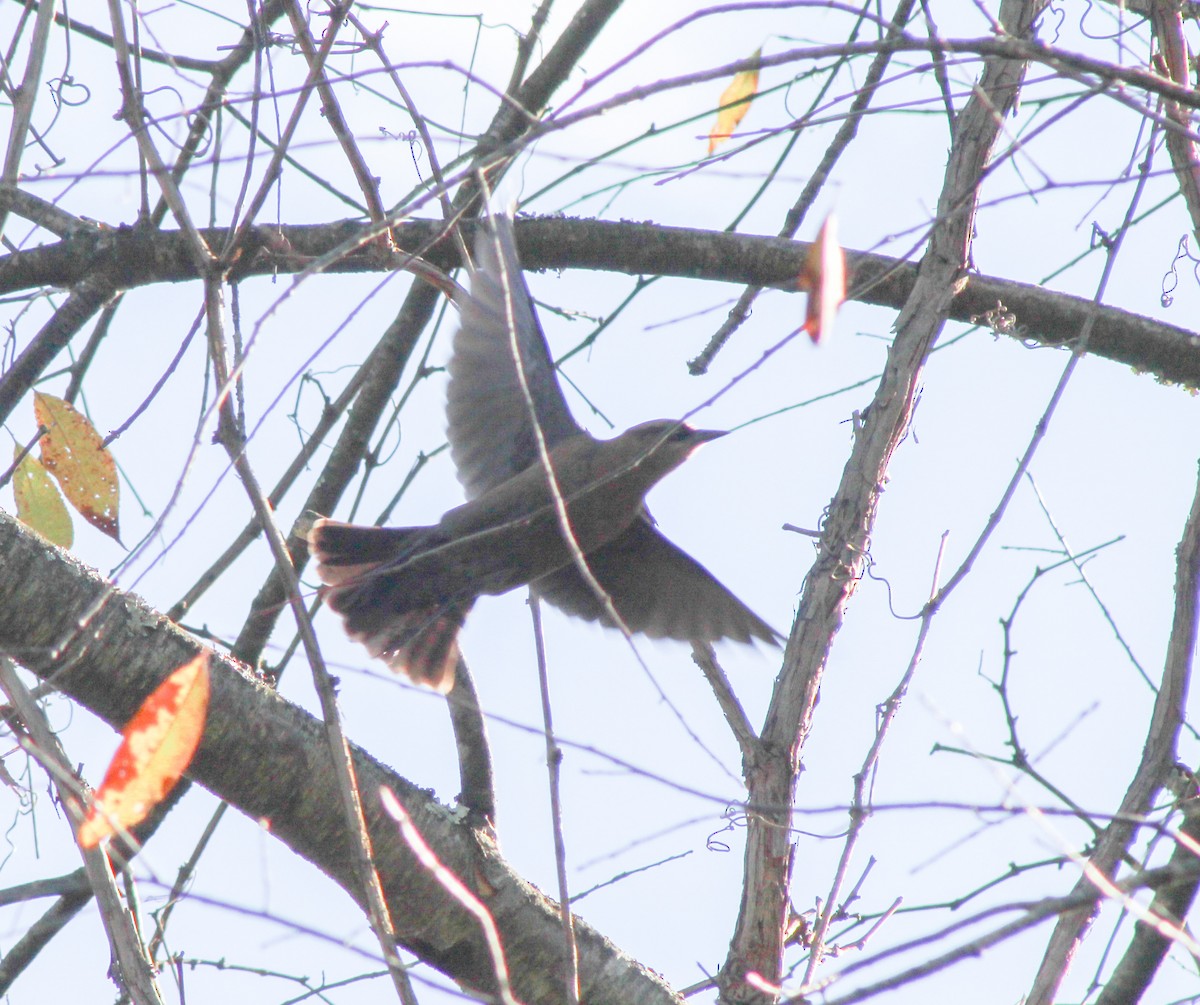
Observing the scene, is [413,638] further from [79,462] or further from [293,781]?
[293,781]

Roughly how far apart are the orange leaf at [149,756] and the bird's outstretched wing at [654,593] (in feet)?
9.17

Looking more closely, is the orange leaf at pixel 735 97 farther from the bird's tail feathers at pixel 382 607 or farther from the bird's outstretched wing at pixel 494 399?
the bird's tail feathers at pixel 382 607

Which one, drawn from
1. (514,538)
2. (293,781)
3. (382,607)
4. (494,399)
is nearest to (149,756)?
(293,781)

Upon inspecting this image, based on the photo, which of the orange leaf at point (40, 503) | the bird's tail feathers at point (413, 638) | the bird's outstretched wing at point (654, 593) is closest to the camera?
the orange leaf at point (40, 503)

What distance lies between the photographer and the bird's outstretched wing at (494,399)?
4.61 metres

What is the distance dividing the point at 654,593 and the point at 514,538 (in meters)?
0.63

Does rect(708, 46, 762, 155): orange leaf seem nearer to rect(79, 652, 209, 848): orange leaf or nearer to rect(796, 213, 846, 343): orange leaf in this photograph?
rect(796, 213, 846, 343): orange leaf

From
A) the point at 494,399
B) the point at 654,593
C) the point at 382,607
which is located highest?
the point at 494,399

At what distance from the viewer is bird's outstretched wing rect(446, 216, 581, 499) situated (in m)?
4.61

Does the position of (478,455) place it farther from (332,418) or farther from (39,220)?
(39,220)

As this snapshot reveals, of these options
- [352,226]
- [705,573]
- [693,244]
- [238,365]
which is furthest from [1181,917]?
[705,573]

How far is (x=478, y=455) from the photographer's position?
490 centimetres

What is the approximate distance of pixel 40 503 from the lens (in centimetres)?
279

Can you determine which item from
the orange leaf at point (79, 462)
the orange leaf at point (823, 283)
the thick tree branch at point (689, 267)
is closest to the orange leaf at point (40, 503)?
the orange leaf at point (79, 462)
